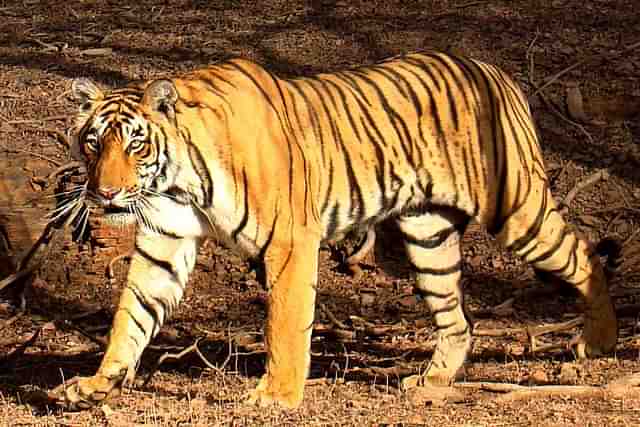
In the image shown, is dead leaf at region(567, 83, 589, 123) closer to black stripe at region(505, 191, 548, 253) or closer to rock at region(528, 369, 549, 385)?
black stripe at region(505, 191, 548, 253)

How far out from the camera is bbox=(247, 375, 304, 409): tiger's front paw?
475 centimetres

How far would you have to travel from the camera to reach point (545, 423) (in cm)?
448

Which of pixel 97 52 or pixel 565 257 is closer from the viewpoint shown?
pixel 565 257

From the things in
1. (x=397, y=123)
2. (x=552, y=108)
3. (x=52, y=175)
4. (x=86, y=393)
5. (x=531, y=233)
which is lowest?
(x=86, y=393)

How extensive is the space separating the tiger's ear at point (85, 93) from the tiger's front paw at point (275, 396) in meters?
1.26

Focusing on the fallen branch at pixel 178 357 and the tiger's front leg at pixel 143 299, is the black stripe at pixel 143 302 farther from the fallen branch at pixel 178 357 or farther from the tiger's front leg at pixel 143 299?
the fallen branch at pixel 178 357

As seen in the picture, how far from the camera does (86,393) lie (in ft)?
15.7

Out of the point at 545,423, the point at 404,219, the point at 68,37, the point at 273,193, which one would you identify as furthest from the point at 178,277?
the point at 68,37

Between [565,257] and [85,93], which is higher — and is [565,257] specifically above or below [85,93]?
below

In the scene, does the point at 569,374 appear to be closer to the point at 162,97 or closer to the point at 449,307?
the point at 449,307

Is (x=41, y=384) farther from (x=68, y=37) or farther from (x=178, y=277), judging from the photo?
(x=68, y=37)

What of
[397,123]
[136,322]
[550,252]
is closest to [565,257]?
[550,252]

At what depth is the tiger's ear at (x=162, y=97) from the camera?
4625mm

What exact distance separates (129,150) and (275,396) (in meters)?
1.09
